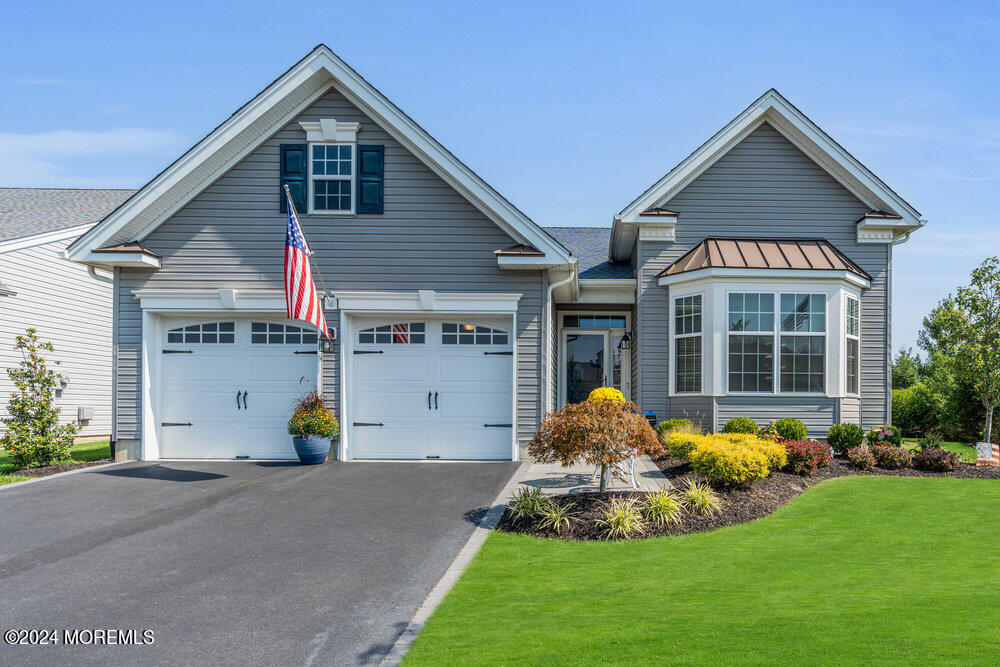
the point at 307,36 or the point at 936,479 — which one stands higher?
the point at 307,36

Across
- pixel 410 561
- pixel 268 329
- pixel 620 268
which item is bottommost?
pixel 410 561

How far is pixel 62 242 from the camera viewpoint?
1769 cm

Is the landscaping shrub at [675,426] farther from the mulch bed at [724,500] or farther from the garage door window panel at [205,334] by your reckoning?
the garage door window panel at [205,334]

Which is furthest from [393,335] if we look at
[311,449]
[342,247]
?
[311,449]

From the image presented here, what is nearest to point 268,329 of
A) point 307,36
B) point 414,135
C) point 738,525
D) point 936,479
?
point 414,135

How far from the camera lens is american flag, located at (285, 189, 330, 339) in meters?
10.8

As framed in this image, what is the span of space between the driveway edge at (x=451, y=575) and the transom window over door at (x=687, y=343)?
4766mm

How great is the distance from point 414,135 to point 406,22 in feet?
7.92

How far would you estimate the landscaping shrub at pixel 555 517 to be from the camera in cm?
800

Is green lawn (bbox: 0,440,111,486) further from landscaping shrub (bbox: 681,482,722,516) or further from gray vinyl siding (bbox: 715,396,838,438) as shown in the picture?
gray vinyl siding (bbox: 715,396,838,438)

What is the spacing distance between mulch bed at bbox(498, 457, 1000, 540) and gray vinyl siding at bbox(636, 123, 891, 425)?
3256 mm

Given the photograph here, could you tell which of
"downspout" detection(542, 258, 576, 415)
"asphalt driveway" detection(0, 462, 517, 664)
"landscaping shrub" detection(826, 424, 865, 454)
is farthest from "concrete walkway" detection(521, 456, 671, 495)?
"landscaping shrub" detection(826, 424, 865, 454)

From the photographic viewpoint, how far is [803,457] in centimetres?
1089

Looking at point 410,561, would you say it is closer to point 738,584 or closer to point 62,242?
point 738,584
